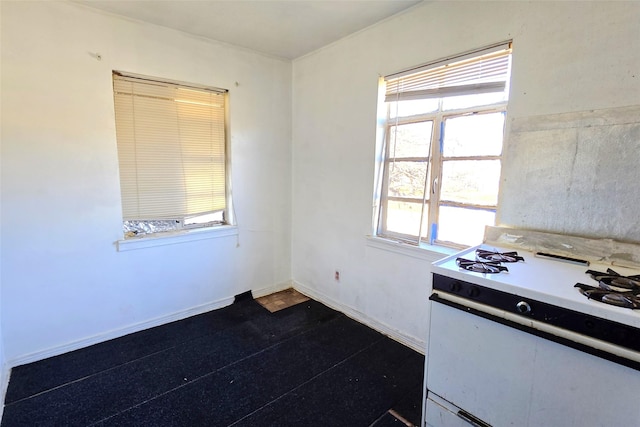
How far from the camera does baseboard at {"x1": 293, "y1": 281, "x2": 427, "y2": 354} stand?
2500 millimetres

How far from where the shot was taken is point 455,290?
141 centimetres

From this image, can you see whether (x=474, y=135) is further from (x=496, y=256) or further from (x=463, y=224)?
(x=496, y=256)

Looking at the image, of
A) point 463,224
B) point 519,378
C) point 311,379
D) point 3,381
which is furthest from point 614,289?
point 3,381

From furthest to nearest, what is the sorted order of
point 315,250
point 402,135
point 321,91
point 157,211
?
point 315,250 < point 321,91 < point 157,211 < point 402,135

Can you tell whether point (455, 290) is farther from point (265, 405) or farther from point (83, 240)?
point (83, 240)

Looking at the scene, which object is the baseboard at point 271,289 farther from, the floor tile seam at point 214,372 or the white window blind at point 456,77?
the white window blind at point 456,77

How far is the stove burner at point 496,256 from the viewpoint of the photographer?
158 centimetres

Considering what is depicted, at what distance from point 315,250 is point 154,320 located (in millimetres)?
1676

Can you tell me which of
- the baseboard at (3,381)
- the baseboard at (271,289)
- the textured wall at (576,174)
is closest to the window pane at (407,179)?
the textured wall at (576,174)

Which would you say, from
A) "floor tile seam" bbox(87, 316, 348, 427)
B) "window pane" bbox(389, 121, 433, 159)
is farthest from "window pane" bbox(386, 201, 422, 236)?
"floor tile seam" bbox(87, 316, 348, 427)

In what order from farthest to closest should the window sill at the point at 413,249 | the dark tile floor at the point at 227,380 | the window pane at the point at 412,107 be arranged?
the window pane at the point at 412,107
the window sill at the point at 413,249
the dark tile floor at the point at 227,380

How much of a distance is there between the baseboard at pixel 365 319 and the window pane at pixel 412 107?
5.81ft

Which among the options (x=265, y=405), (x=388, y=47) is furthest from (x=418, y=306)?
(x=388, y=47)

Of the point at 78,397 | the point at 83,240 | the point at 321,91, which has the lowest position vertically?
the point at 78,397
